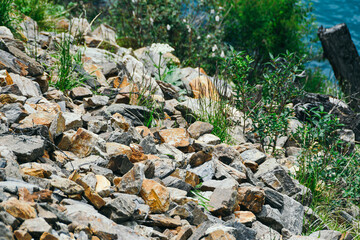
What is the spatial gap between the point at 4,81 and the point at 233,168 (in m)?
2.31

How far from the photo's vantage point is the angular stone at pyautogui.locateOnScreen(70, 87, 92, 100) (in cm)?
438

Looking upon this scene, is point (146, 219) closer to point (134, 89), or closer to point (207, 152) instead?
point (207, 152)

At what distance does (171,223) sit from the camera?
2748 millimetres

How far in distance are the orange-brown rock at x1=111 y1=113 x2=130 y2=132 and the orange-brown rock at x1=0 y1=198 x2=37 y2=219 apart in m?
1.83

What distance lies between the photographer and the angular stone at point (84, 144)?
333 centimetres

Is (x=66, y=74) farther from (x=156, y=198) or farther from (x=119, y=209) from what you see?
(x=119, y=209)

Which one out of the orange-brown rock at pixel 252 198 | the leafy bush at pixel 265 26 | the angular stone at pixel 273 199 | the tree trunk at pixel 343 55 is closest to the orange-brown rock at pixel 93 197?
the orange-brown rock at pixel 252 198

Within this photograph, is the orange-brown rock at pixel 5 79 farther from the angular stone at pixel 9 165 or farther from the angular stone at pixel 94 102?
the angular stone at pixel 9 165

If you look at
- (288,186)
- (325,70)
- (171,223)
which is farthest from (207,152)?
(325,70)

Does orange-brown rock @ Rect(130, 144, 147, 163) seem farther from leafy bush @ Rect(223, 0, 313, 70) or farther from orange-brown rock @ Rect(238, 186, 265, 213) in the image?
leafy bush @ Rect(223, 0, 313, 70)

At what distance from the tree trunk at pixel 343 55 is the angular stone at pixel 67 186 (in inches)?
251

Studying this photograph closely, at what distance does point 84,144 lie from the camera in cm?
335

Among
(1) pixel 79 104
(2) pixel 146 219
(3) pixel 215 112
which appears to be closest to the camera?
(2) pixel 146 219

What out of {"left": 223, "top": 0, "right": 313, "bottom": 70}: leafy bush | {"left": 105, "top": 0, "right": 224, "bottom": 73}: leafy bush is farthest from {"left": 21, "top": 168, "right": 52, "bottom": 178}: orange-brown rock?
{"left": 223, "top": 0, "right": 313, "bottom": 70}: leafy bush
